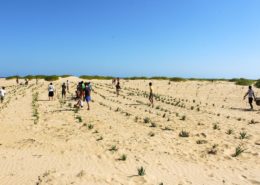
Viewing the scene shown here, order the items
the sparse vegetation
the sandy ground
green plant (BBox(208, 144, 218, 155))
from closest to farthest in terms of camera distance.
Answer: the sandy ground → the sparse vegetation → green plant (BBox(208, 144, 218, 155))

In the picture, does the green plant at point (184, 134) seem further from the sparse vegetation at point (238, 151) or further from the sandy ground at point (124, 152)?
the sparse vegetation at point (238, 151)

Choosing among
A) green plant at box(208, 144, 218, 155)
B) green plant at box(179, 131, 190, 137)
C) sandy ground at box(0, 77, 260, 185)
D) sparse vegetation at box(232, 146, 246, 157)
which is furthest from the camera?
green plant at box(179, 131, 190, 137)

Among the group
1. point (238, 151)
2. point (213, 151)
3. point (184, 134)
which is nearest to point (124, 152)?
point (213, 151)

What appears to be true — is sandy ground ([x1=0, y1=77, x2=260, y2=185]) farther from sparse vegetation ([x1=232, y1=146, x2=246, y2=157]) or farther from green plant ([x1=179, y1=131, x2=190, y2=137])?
green plant ([x1=179, y1=131, x2=190, y2=137])

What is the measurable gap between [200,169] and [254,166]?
5.42ft

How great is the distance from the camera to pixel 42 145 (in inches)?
453

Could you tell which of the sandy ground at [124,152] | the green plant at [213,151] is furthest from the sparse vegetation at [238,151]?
the green plant at [213,151]

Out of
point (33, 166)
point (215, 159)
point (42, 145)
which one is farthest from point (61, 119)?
point (215, 159)

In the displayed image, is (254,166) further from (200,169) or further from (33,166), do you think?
(33,166)

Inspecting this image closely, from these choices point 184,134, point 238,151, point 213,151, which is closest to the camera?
point 238,151

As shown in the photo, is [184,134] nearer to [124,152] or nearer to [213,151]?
[213,151]

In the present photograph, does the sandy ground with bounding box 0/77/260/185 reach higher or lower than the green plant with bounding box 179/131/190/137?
lower

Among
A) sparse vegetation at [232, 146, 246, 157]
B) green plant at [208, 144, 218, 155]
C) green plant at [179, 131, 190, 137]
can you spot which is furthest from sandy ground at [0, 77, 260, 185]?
green plant at [179, 131, 190, 137]

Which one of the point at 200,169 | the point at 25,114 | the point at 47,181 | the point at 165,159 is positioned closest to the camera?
the point at 47,181
